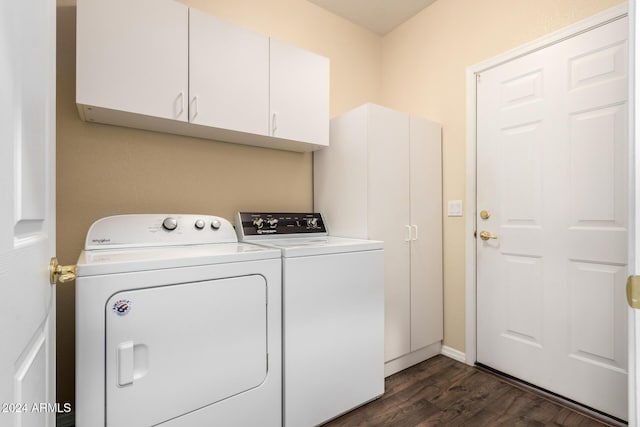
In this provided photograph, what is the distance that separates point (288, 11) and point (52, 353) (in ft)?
8.29

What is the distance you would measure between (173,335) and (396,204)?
1.58m

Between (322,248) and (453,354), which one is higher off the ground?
(322,248)

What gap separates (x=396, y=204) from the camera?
7.00 feet

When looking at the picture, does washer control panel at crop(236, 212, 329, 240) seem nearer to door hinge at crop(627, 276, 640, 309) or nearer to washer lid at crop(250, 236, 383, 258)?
washer lid at crop(250, 236, 383, 258)

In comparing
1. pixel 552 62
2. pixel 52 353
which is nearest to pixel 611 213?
pixel 552 62

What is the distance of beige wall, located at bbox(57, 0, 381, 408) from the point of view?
5.07 feet

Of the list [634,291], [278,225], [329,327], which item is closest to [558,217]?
[634,291]

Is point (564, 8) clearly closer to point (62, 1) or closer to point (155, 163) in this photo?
point (155, 163)

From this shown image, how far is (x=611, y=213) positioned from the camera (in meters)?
1.60

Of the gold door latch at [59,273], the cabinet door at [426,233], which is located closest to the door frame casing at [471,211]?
the cabinet door at [426,233]

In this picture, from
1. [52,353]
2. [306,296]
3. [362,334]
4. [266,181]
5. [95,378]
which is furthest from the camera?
[266,181]

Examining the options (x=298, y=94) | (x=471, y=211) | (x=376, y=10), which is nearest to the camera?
(x=298, y=94)

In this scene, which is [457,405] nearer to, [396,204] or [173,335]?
[396,204]

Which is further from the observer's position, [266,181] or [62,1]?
[266,181]
